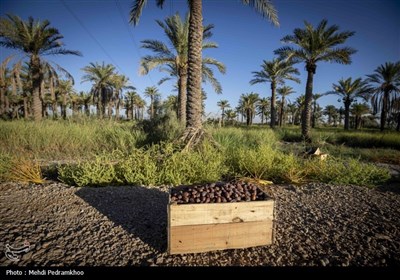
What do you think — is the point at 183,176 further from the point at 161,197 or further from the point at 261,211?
the point at 261,211

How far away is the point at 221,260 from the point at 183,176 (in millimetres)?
2476

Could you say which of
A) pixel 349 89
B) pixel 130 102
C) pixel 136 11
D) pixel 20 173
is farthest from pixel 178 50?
pixel 130 102

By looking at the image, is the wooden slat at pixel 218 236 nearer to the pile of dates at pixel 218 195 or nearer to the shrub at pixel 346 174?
the pile of dates at pixel 218 195

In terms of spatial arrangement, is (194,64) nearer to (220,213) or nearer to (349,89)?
(220,213)

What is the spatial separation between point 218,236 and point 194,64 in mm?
6464

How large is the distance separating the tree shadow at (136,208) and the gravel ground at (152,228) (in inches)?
0.5

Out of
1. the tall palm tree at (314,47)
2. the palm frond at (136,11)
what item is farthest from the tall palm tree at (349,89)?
the palm frond at (136,11)

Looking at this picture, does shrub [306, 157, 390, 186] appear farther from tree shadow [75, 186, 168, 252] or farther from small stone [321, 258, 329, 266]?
tree shadow [75, 186, 168, 252]

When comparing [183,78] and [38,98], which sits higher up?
[183,78]

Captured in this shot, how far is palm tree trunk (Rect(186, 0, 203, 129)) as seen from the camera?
7328 mm

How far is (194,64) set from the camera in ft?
24.4

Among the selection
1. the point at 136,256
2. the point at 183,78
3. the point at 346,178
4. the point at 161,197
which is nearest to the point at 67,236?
the point at 136,256

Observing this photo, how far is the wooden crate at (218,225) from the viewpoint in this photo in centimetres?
219

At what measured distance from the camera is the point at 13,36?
1406cm
